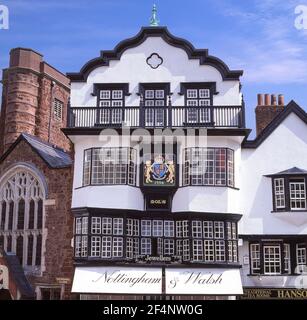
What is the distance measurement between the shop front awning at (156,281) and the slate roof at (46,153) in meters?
5.34

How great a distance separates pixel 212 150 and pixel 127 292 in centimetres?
643

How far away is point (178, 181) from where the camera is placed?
66.4ft

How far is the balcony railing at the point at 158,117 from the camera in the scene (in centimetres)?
2053

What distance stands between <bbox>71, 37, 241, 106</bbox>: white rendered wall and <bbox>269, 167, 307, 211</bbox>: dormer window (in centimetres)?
378

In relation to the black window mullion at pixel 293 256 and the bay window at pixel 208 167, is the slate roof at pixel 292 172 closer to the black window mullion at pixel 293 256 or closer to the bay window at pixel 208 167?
the bay window at pixel 208 167

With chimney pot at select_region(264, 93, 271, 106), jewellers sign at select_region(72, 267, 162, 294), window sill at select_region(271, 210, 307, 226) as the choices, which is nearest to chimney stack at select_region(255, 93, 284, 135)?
chimney pot at select_region(264, 93, 271, 106)

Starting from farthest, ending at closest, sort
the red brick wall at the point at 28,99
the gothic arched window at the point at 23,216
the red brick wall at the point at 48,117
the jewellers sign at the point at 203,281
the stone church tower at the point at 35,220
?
the red brick wall at the point at 48,117
the red brick wall at the point at 28,99
the gothic arched window at the point at 23,216
the stone church tower at the point at 35,220
the jewellers sign at the point at 203,281

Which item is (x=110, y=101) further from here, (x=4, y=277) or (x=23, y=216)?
(x=4, y=277)

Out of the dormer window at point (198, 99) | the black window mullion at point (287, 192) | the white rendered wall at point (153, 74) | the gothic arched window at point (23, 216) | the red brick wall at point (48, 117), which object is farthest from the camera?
the red brick wall at point (48, 117)

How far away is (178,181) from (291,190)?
4.53 meters

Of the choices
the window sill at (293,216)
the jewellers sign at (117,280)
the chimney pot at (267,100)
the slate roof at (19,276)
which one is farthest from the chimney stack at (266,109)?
the slate roof at (19,276)

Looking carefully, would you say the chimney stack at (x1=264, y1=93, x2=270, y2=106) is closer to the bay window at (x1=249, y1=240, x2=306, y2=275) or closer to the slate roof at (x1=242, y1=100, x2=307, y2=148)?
the slate roof at (x1=242, y1=100, x2=307, y2=148)

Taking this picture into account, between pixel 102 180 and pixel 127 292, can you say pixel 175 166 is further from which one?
pixel 127 292

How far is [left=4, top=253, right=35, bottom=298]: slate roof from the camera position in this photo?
2080 centimetres
